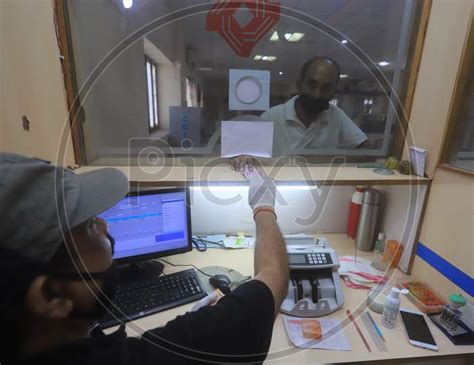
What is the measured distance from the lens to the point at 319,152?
1395 millimetres

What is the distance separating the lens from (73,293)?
1.65 feet

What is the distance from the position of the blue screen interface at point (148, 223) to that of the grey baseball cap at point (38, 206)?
0.58 m

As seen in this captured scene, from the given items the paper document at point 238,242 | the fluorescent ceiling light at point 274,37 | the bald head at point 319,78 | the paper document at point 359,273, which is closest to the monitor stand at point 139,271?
the paper document at point 238,242

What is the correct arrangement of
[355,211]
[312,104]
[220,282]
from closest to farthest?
[220,282] < [312,104] < [355,211]

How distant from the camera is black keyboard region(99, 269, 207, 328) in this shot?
0.96 metres

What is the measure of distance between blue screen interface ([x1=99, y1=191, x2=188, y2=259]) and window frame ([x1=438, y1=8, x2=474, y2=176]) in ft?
3.60

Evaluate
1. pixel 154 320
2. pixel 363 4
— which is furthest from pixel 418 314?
pixel 363 4

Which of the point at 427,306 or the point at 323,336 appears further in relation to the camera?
the point at 427,306

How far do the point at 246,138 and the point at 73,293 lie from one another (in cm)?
91

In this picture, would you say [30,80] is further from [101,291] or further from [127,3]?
[101,291]

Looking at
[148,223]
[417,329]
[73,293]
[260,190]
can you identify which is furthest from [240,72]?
[417,329]

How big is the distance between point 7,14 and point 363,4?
5.14 feet

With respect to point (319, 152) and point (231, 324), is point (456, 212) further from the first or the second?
point (231, 324)

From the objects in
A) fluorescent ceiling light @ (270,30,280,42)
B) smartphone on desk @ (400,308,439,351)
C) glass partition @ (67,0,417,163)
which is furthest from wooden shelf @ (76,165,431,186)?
fluorescent ceiling light @ (270,30,280,42)
